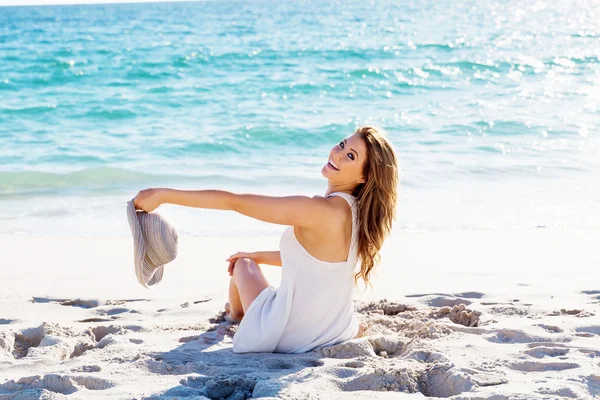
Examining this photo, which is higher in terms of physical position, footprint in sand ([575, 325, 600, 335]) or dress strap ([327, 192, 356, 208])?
dress strap ([327, 192, 356, 208])

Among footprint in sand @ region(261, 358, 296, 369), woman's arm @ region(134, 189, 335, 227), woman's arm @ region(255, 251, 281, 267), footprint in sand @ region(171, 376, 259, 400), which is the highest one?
woman's arm @ region(134, 189, 335, 227)

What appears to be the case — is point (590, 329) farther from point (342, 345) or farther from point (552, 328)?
point (342, 345)

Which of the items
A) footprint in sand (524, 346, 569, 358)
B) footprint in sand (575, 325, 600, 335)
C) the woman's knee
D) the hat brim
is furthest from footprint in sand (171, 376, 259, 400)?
footprint in sand (575, 325, 600, 335)

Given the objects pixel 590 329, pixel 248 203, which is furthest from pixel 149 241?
pixel 590 329

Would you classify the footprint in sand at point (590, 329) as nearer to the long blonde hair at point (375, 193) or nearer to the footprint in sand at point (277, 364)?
the long blonde hair at point (375, 193)

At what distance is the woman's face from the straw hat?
79cm

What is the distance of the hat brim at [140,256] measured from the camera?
3.38m

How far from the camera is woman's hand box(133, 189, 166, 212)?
3.30 metres

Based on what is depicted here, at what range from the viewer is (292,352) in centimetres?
366

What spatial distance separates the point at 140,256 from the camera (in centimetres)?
346

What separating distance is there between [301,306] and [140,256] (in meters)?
0.79

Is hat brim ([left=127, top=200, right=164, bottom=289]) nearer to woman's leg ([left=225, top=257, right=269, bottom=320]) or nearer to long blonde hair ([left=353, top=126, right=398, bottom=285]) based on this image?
woman's leg ([left=225, top=257, right=269, bottom=320])

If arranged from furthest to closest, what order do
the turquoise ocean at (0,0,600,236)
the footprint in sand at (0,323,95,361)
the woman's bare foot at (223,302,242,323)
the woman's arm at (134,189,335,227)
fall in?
the turquoise ocean at (0,0,600,236) → the woman's bare foot at (223,302,242,323) → the footprint in sand at (0,323,95,361) → the woman's arm at (134,189,335,227)

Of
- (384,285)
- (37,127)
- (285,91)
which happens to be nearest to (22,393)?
(384,285)
